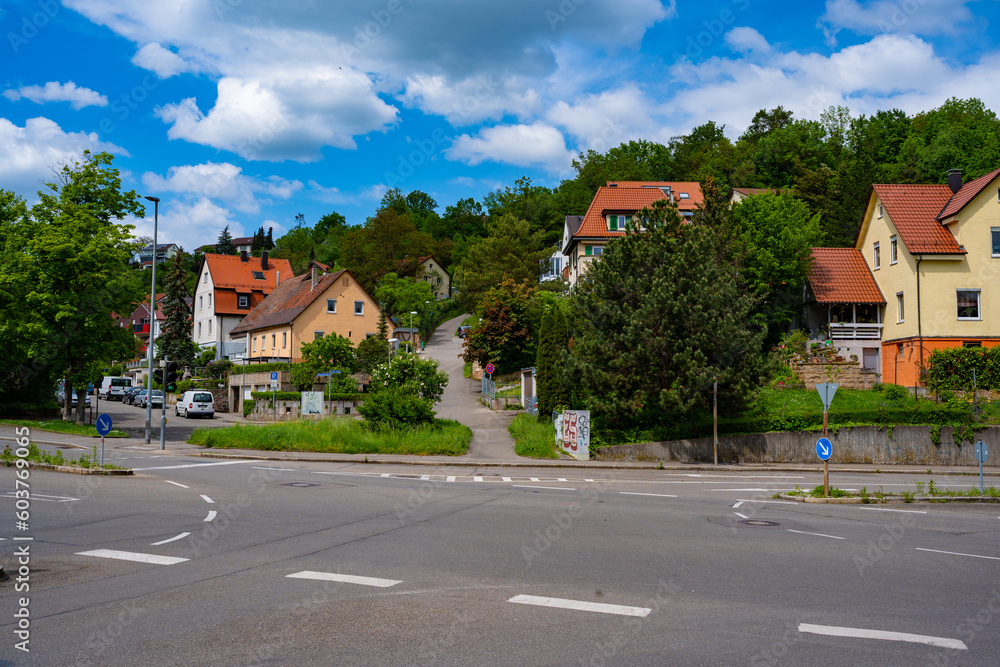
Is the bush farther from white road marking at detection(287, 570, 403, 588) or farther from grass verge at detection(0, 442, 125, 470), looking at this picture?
white road marking at detection(287, 570, 403, 588)

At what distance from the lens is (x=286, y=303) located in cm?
6278

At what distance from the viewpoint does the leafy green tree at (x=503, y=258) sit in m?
75.4

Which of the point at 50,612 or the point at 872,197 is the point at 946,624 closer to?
the point at 50,612

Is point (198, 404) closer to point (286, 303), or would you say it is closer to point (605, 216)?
point (286, 303)

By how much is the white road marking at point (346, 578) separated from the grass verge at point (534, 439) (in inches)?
715

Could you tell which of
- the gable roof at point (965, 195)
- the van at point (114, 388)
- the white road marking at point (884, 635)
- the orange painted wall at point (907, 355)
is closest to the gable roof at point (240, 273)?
the van at point (114, 388)

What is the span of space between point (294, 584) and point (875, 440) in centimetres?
2554

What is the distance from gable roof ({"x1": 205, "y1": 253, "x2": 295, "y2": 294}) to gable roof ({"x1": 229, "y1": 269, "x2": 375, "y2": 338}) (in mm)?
6323

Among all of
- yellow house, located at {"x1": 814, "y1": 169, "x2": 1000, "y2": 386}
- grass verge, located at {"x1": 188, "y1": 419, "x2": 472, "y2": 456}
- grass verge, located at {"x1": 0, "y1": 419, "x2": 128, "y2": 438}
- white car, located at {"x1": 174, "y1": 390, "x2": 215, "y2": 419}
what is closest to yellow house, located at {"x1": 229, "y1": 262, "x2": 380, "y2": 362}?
white car, located at {"x1": 174, "y1": 390, "x2": 215, "y2": 419}

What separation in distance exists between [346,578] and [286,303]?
189 feet

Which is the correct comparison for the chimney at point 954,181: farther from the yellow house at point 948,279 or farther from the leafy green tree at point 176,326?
the leafy green tree at point 176,326

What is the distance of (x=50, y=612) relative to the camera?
664 centimetres

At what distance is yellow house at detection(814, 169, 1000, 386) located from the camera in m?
37.2

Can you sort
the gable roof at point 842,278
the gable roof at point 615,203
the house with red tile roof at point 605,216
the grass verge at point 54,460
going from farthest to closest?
1. the gable roof at point 615,203
2. the house with red tile roof at point 605,216
3. the gable roof at point 842,278
4. the grass verge at point 54,460
